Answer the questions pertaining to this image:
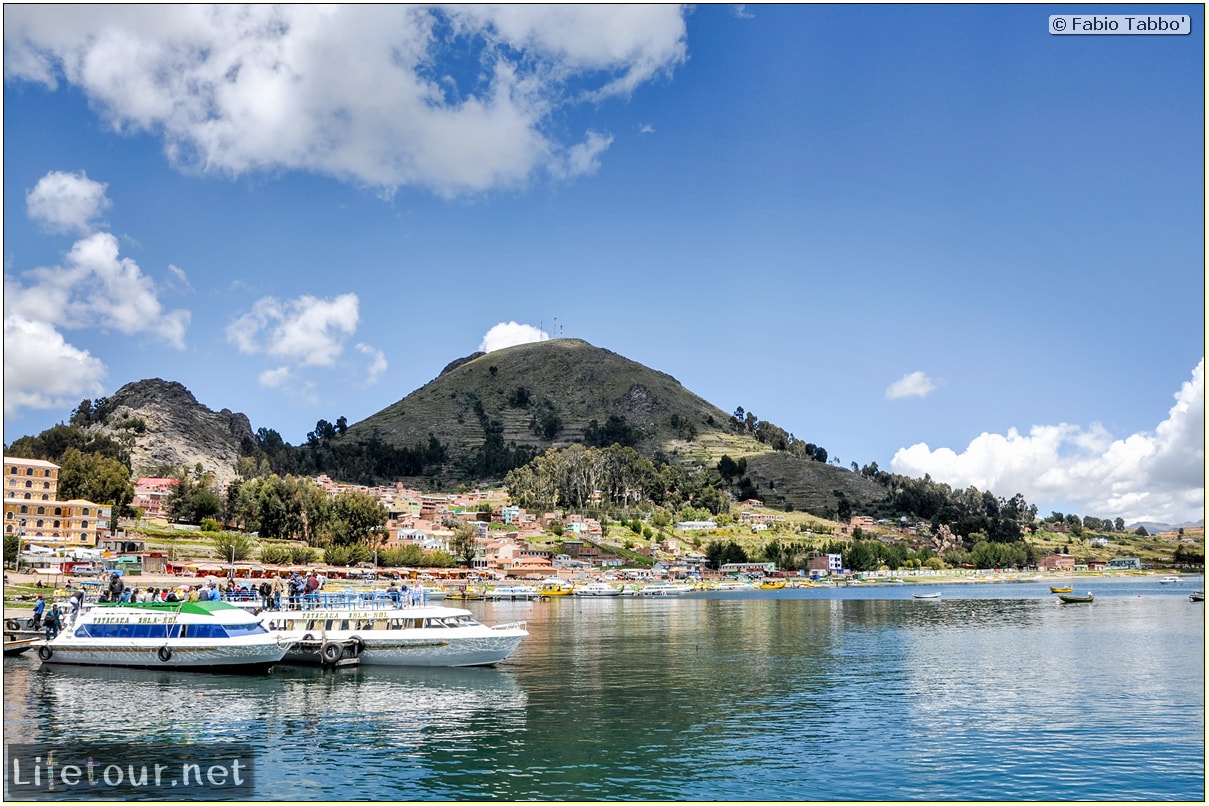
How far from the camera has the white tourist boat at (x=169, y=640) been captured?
177 ft

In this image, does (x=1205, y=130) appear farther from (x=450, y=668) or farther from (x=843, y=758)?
(x=450, y=668)

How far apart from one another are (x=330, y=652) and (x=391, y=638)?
12.0 ft

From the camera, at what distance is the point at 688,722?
40812 mm

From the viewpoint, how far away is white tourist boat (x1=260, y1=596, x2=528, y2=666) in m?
58.4

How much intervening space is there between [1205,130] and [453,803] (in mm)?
27165

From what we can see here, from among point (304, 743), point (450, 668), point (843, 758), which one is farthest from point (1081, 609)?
point (304, 743)

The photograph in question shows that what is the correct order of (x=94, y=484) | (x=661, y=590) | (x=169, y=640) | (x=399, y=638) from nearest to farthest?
1. (x=169, y=640)
2. (x=399, y=638)
3. (x=94, y=484)
4. (x=661, y=590)

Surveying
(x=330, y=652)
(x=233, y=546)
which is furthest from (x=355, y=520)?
(x=330, y=652)

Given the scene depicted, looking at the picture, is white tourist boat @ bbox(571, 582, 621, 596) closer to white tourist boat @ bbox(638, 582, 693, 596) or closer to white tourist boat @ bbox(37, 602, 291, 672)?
white tourist boat @ bbox(638, 582, 693, 596)

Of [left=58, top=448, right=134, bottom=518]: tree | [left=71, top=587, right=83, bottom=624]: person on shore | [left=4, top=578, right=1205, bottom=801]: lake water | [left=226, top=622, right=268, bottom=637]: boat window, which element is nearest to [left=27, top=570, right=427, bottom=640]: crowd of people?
[left=71, top=587, right=83, bottom=624]: person on shore

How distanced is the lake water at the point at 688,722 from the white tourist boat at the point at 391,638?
1.38 meters

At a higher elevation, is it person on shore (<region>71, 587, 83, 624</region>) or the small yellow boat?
person on shore (<region>71, 587, 83, 624</region>)

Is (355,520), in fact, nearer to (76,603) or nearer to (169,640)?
(76,603)

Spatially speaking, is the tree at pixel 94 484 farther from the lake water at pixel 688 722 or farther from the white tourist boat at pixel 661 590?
the lake water at pixel 688 722
